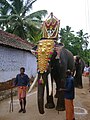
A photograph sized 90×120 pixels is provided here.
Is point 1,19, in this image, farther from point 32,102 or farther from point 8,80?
point 32,102

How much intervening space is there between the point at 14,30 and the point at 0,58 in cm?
1441

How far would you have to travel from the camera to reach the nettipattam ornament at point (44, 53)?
8.19 meters

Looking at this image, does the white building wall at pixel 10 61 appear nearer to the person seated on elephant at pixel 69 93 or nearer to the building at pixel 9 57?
the building at pixel 9 57

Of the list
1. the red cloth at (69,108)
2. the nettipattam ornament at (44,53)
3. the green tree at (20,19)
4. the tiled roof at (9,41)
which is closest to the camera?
the red cloth at (69,108)

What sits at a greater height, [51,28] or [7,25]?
[7,25]

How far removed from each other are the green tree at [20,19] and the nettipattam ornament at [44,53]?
60.8 feet

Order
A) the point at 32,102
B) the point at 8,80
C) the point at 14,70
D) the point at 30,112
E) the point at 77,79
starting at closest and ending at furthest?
the point at 30,112
the point at 32,102
the point at 8,80
the point at 14,70
the point at 77,79

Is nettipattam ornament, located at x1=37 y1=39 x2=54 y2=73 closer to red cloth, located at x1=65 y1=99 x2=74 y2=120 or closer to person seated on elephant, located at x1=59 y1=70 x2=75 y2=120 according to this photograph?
person seated on elephant, located at x1=59 y1=70 x2=75 y2=120

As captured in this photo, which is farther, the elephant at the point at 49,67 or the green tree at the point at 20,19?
the green tree at the point at 20,19

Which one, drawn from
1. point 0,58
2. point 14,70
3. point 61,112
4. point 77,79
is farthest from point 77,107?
point 77,79

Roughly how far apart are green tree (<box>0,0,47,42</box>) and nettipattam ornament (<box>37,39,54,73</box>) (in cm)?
1853

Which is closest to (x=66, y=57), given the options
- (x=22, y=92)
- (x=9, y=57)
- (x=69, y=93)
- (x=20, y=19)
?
(x=22, y=92)

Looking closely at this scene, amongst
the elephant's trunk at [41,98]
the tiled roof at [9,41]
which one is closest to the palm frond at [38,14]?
the tiled roof at [9,41]

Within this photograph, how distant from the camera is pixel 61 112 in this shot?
31.3 feet
